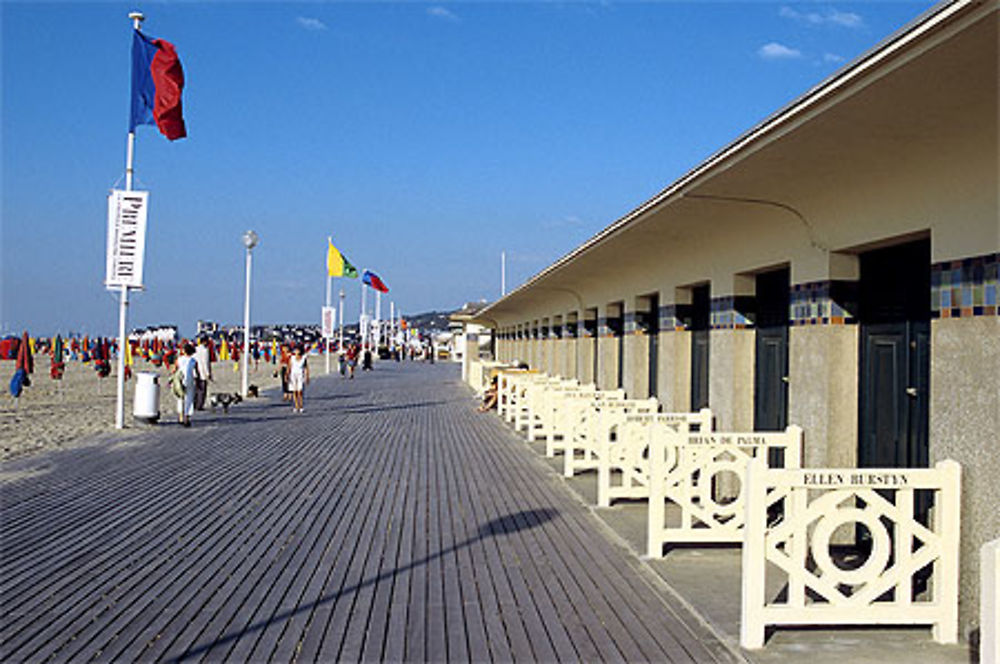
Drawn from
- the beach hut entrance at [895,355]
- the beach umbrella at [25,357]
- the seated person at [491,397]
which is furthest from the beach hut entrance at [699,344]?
the beach umbrella at [25,357]

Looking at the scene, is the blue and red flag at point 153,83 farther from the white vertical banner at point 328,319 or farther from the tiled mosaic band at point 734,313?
the white vertical banner at point 328,319

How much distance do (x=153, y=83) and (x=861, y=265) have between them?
42.6 feet

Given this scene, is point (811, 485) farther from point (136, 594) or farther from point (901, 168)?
point (136, 594)

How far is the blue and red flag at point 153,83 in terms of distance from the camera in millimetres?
15539

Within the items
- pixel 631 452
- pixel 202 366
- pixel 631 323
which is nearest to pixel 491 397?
pixel 202 366

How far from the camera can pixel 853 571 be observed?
4.67 m

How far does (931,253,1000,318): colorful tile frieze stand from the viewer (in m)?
4.80

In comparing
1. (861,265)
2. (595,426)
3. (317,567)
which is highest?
(861,265)

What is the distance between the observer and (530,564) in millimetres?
6336

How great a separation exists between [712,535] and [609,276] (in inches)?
331

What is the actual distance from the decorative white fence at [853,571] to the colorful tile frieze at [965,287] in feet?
2.95

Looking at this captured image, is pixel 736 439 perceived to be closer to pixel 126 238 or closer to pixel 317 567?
pixel 317 567

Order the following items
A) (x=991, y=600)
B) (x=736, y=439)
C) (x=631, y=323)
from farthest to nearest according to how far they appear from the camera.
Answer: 1. (x=631, y=323)
2. (x=736, y=439)
3. (x=991, y=600)

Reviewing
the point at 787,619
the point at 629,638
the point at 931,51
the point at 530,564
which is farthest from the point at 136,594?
the point at 931,51
